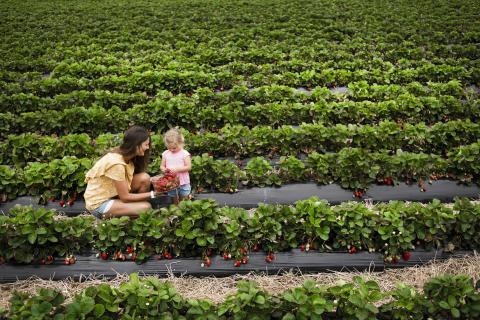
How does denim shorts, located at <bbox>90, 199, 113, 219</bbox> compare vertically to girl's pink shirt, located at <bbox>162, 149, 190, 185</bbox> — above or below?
below

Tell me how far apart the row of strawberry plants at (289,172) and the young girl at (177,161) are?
11.4 inches

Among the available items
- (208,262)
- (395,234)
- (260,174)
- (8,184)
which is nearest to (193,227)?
(208,262)

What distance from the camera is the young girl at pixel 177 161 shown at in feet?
15.1

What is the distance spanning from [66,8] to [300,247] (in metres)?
18.2

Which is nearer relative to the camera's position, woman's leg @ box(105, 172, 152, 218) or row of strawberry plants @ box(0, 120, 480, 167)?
woman's leg @ box(105, 172, 152, 218)

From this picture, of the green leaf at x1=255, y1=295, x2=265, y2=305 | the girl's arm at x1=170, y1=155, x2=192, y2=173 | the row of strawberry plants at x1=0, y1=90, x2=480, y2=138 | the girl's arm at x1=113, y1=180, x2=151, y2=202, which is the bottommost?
the green leaf at x1=255, y1=295, x2=265, y2=305

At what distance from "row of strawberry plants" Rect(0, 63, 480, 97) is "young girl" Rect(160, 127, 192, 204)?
3.46 metres

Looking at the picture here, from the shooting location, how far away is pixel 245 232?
13.4ft

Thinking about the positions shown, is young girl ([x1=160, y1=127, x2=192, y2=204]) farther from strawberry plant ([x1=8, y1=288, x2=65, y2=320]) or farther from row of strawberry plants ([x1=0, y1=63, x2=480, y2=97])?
row of strawberry plants ([x1=0, y1=63, x2=480, y2=97])

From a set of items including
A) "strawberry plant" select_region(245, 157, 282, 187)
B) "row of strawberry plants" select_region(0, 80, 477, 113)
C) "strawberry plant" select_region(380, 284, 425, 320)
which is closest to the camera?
Result: "strawberry plant" select_region(380, 284, 425, 320)

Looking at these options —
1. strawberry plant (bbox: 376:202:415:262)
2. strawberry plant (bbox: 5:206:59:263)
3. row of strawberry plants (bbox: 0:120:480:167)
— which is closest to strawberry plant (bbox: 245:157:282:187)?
row of strawberry plants (bbox: 0:120:480:167)

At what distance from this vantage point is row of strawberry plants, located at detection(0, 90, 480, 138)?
6.48m

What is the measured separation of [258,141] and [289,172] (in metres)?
0.85

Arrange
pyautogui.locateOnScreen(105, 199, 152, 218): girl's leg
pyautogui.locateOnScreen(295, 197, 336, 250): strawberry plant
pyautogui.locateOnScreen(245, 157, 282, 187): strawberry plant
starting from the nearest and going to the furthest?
pyautogui.locateOnScreen(295, 197, 336, 250): strawberry plant, pyautogui.locateOnScreen(105, 199, 152, 218): girl's leg, pyautogui.locateOnScreen(245, 157, 282, 187): strawberry plant
